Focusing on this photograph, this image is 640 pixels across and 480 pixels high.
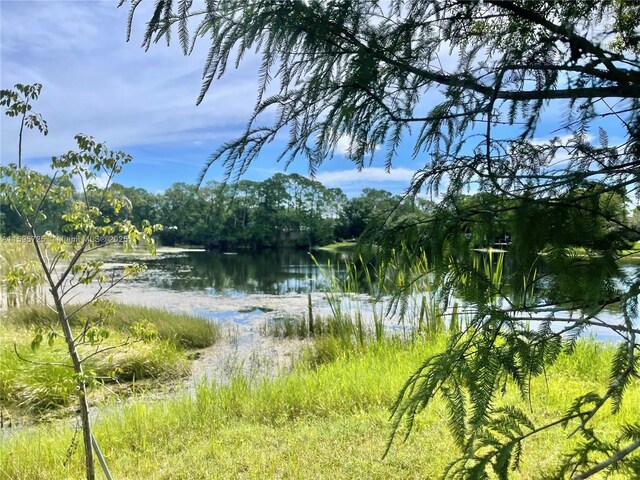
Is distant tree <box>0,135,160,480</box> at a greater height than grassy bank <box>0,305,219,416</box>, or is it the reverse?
distant tree <box>0,135,160,480</box>

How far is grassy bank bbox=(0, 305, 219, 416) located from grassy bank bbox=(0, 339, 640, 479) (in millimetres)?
389

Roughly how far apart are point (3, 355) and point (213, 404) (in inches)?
115

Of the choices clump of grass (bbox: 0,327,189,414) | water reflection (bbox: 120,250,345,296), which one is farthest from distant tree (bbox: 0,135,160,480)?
water reflection (bbox: 120,250,345,296)

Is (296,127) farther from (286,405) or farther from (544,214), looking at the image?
(286,405)

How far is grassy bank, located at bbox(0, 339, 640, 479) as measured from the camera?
230 cm

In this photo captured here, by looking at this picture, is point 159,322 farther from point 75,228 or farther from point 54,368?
point 75,228

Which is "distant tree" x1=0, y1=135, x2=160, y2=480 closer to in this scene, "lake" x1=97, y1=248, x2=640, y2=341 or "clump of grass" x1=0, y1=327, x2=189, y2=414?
"clump of grass" x1=0, y1=327, x2=189, y2=414

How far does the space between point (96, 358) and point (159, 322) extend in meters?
1.68

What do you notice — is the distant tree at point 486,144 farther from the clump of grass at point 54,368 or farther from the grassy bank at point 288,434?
the clump of grass at point 54,368

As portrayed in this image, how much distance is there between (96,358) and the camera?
5105 mm

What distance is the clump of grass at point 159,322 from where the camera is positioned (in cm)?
650

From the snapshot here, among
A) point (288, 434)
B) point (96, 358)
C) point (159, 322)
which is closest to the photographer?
point (288, 434)

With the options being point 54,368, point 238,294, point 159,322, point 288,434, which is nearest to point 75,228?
point 288,434

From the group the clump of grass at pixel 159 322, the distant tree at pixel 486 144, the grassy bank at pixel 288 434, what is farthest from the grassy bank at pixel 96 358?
the distant tree at pixel 486 144
